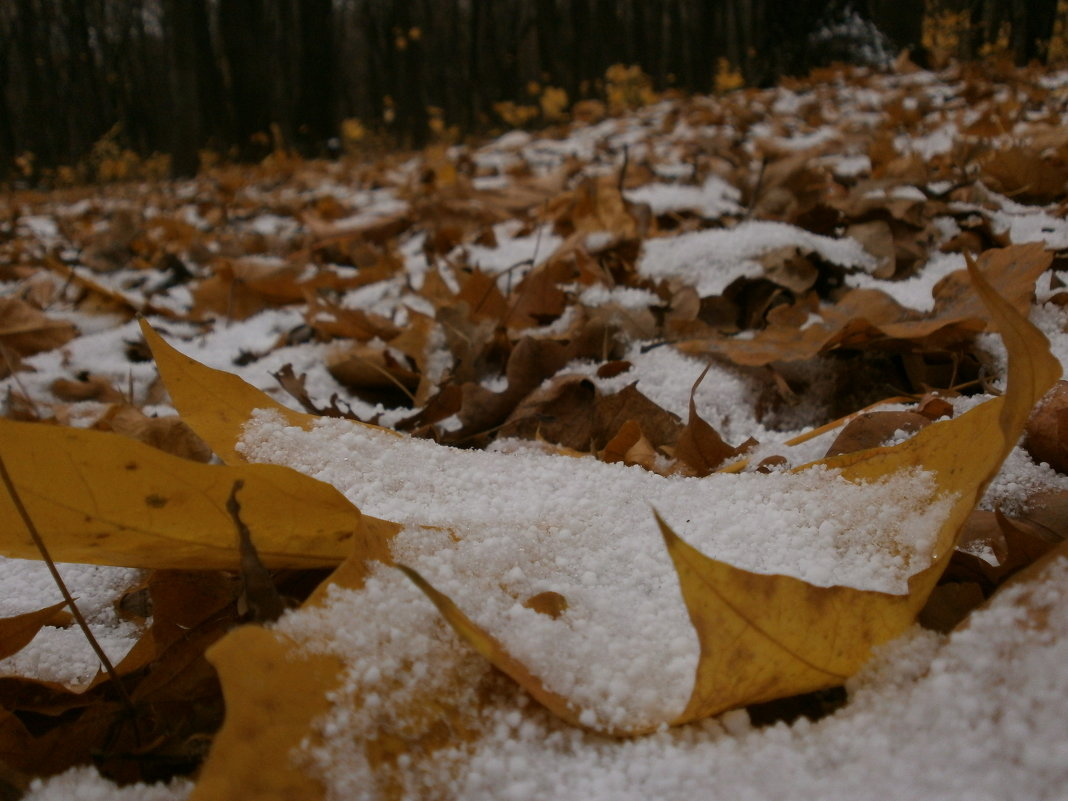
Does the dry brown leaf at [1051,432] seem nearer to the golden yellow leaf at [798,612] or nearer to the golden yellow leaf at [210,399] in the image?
the golden yellow leaf at [798,612]

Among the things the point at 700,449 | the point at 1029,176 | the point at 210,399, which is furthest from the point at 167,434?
the point at 1029,176

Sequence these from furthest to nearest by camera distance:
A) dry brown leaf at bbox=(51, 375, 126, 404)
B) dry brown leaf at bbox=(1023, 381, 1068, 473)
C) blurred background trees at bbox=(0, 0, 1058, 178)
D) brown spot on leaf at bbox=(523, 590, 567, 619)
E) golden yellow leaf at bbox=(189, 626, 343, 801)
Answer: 1. blurred background trees at bbox=(0, 0, 1058, 178)
2. dry brown leaf at bbox=(51, 375, 126, 404)
3. dry brown leaf at bbox=(1023, 381, 1068, 473)
4. brown spot on leaf at bbox=(523, 590, 567, 619)
5. golden yellow leaf at bbox=(189, 626, 343, 801)

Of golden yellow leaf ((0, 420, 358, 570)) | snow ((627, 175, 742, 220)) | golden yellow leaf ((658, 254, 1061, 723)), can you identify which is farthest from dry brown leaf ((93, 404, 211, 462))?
snow ((627, 175, 742, 220))

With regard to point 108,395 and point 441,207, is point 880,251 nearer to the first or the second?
point 108,395

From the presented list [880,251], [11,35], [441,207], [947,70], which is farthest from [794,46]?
[11,35]

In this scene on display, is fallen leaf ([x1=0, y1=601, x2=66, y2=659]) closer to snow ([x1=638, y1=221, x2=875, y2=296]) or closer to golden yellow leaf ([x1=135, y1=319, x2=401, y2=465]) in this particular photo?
golden yellow leaf ([x1=135, y1=319, x2=401, y2=465])

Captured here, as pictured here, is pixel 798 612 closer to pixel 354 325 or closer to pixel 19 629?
pixel 19 629
